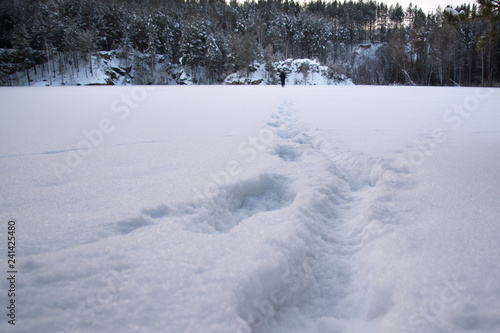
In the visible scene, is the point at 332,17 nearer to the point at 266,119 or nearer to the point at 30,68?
the point at 30,68

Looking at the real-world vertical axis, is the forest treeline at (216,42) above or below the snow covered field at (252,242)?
above

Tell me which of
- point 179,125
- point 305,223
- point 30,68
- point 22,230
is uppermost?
point 30,68

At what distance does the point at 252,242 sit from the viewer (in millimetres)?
1437

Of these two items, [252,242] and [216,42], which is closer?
[252,242]

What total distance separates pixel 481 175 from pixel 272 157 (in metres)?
2.02

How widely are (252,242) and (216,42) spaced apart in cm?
5399

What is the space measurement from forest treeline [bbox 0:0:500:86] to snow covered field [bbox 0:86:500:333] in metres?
41.4

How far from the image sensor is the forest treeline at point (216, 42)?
133 ft

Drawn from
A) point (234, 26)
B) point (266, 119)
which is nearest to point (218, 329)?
point (266, 119)

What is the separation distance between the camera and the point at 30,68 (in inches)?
1919

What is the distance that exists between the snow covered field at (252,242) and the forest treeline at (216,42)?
41.4 metres

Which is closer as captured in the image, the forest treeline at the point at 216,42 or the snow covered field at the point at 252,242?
the snow covered field at the point at 252,242

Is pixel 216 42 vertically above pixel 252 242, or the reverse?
pixel 216 42

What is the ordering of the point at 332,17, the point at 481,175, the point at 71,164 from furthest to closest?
the point at 332,17, the point at 71,164, the point at 481,175
